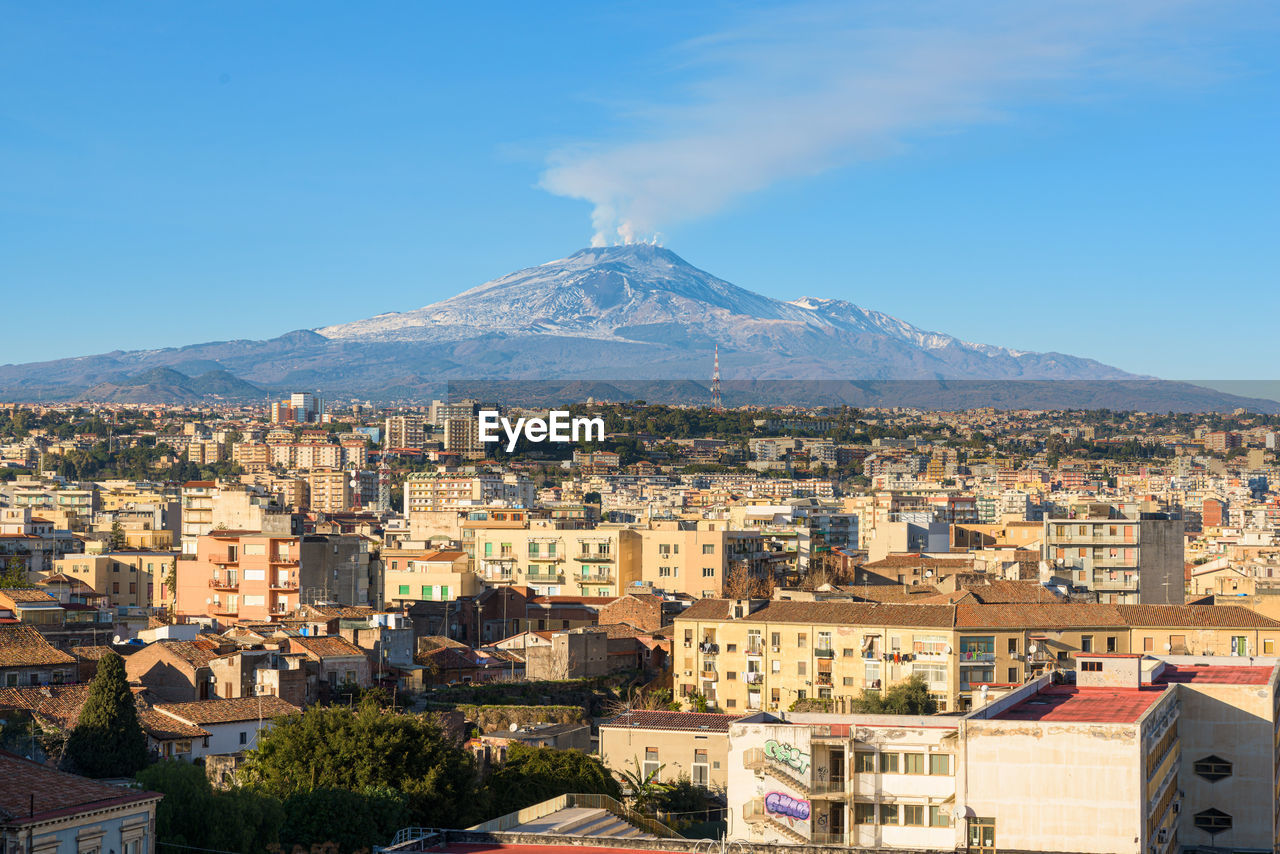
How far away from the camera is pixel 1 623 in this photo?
1476 inches

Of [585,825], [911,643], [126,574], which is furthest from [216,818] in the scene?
→ [126,574]

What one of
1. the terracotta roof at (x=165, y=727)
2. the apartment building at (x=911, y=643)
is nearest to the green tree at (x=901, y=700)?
the apartment building at (x=911, y=643)

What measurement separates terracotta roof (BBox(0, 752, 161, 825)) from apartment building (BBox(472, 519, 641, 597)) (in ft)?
154

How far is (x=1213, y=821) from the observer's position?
25.0 metres

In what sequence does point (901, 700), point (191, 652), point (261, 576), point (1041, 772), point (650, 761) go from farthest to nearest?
point (261, 576) → point (901, 700) → point (191, 652) → point (650, 761) → point (1041, 772)

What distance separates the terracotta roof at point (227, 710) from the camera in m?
31.8

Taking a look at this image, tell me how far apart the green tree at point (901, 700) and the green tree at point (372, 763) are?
15.0 metres

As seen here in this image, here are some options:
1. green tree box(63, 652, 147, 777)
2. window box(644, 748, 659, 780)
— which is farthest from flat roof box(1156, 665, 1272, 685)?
green tree box(63, 652, 147, 777)

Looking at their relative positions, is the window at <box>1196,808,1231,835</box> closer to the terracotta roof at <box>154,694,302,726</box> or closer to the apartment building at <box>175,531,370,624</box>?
the terracotta roof at <box>154,694,302,726</box>

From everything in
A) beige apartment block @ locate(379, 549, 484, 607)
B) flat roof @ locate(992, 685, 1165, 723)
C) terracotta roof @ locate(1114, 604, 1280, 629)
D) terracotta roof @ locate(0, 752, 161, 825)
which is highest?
flat roof @ locate(992, 685, 1165, 723)

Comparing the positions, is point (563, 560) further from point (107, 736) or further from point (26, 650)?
point (107, 736)

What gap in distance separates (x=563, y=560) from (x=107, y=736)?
138 feet

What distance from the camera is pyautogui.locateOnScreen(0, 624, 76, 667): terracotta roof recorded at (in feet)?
112

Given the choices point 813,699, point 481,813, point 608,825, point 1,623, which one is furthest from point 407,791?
point 813,699
